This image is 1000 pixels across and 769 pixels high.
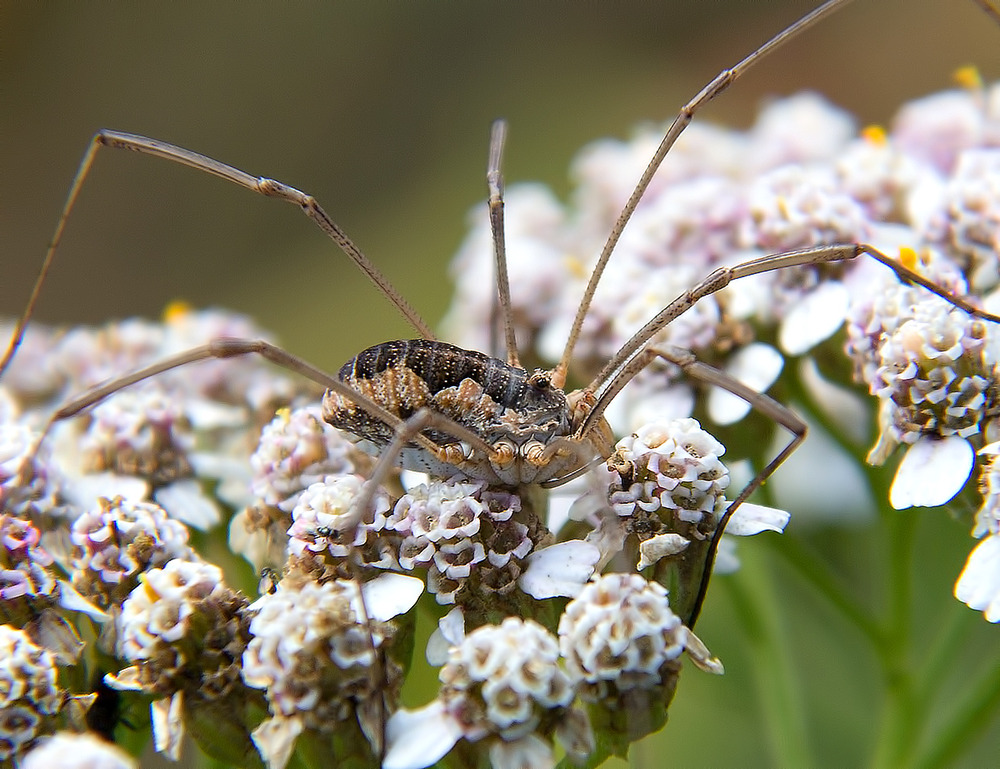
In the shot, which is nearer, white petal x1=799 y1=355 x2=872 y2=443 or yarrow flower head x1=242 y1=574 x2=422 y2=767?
yarrow flower head x1=242 y1=574 x2=422 y2=767

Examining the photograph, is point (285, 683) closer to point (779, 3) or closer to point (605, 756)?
point (605, 756)

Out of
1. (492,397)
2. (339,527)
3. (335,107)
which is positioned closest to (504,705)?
(339,527)

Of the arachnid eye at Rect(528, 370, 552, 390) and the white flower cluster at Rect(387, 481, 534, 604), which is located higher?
the arachnid eye at Rect(528, 370, 552, 390)

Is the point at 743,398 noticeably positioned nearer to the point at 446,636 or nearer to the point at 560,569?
the point at 560,569

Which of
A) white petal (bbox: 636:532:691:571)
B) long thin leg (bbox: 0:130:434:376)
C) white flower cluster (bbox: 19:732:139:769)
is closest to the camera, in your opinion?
white flower cluster (bbox: 19:732:139:769)

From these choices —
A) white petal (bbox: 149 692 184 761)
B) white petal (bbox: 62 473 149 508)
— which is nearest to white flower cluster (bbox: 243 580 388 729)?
white petal (bbox: 149 692 184 761)

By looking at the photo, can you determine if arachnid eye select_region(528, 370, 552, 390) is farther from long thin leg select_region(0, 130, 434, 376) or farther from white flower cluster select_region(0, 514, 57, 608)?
white flower cluster select_region(0, 514, 57, 608)
